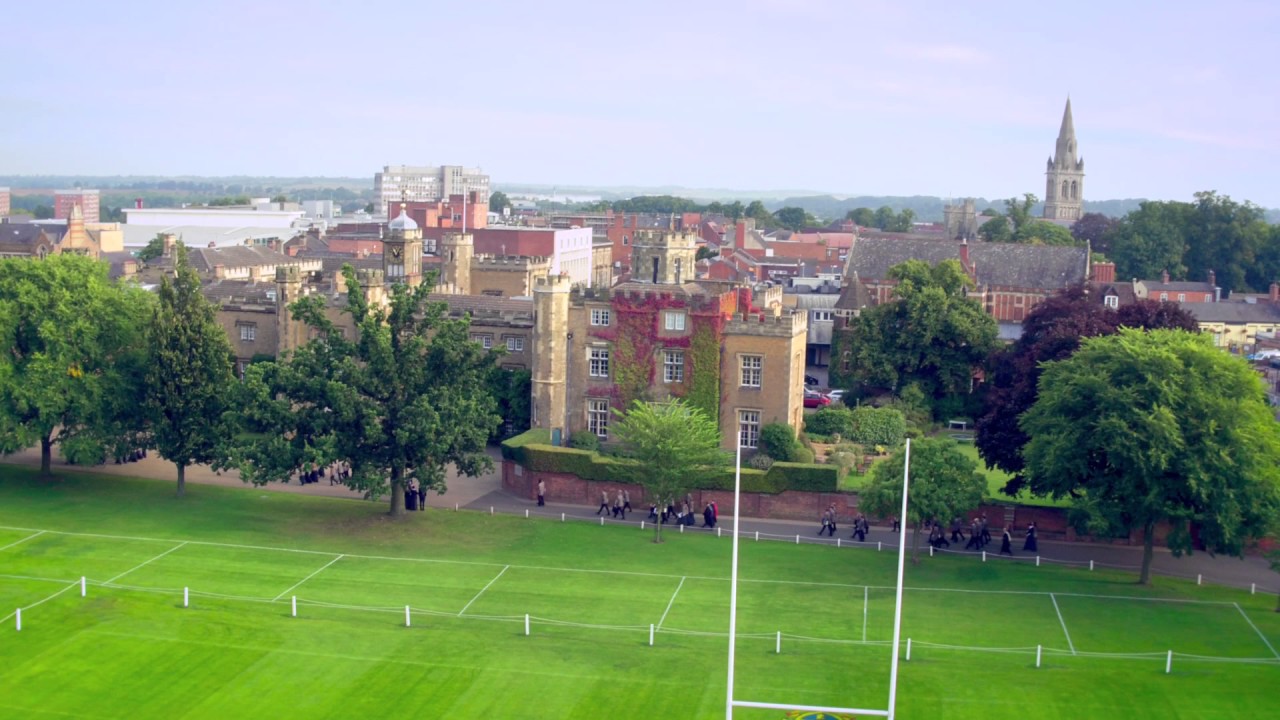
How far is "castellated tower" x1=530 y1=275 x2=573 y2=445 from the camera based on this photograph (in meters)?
58.3

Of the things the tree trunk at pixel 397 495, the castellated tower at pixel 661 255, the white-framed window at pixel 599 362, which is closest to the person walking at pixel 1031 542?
the white-framed window at pixel 599 362

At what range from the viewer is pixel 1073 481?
44.0 m

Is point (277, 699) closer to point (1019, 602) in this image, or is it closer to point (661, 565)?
point (661, 565)

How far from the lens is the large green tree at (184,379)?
5119cm

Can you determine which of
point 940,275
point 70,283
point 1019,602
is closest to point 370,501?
point 70,283

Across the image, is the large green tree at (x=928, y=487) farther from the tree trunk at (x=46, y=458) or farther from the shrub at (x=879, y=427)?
the tree trunk at (x=46, y=458)

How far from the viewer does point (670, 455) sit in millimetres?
48969

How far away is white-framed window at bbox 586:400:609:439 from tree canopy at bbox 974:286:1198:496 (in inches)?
621

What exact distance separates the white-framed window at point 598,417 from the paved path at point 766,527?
4.59m

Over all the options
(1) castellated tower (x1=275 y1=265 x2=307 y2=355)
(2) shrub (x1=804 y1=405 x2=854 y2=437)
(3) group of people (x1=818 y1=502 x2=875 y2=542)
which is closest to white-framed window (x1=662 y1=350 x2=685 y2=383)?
(2) shrub (x1=804 y1=405 x2=854 y2=437)

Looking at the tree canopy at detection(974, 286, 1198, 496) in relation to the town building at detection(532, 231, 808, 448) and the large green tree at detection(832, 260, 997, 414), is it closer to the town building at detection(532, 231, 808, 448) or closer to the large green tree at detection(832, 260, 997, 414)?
the large green tree at detection(832, 260, 997, 414)

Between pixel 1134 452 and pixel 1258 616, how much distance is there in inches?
233

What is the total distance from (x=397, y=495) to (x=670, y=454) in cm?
1025

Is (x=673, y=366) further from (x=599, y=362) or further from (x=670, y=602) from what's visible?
(x=670, y=602)
